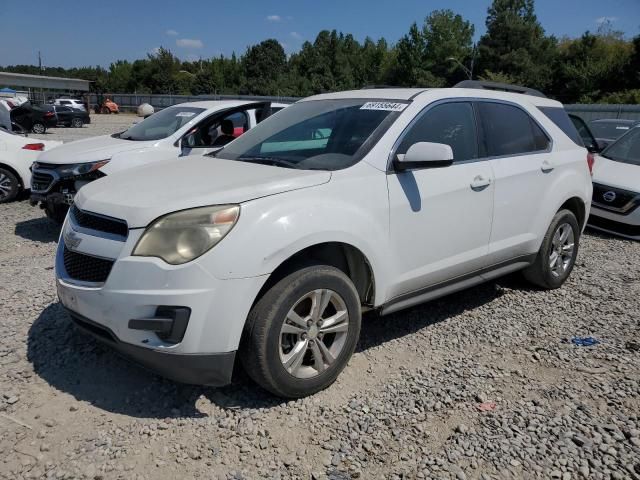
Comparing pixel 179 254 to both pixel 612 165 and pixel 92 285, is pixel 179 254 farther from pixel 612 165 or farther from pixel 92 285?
pixel 612 165

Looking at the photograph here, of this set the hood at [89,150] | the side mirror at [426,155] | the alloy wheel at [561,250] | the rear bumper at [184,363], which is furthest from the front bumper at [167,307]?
the hood at [89,150]

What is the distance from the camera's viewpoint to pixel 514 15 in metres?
59.9

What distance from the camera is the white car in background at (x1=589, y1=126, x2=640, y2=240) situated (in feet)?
22.8

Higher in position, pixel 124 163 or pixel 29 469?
pixel 124 163

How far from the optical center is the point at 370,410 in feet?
9.52

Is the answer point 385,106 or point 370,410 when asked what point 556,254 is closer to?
point 385,106

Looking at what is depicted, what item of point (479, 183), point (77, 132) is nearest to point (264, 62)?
point (77, 132)

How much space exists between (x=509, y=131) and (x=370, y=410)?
257 cm

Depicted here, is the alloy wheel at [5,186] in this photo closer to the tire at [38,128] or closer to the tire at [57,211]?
the tire at [57,211]

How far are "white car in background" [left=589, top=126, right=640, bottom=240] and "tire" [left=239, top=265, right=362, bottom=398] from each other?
563 centimetres

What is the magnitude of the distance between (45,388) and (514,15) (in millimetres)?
67646

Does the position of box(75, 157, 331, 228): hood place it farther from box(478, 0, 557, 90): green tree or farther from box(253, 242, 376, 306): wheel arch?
box(478, 0, 557, 90): green tree

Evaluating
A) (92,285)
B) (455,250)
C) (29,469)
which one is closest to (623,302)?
(455,250)

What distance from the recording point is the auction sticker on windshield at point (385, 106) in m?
3.46
